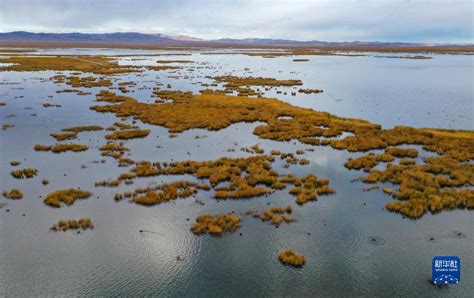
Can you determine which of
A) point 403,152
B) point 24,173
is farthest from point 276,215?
point 24,173

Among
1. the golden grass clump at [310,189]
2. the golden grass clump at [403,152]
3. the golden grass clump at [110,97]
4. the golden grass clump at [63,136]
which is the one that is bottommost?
the golden grass clump at [310,189]

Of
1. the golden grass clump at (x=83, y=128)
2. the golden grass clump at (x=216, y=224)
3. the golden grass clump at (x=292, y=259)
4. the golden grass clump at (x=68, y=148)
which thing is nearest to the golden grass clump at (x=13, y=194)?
the golden grass clump at (x=68, y=148)

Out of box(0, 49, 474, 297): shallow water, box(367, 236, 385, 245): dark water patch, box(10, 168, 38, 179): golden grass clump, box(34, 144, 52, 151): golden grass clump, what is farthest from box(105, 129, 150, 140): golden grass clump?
box(367, 236, 385, 245): dark water patch

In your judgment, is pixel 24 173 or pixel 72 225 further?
pixel 24 173

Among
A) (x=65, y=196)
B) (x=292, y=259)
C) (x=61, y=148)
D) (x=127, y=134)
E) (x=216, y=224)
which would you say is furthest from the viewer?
(x=127, y=134)

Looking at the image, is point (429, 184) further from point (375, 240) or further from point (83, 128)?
point (83, 128)

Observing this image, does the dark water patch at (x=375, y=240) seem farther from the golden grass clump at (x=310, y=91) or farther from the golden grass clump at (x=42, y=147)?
the golden grass clump at (x=310, y=91)

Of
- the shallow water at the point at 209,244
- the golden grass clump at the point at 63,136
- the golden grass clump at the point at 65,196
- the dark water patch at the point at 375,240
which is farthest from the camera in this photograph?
the golden grass clump at the point at 63,136
